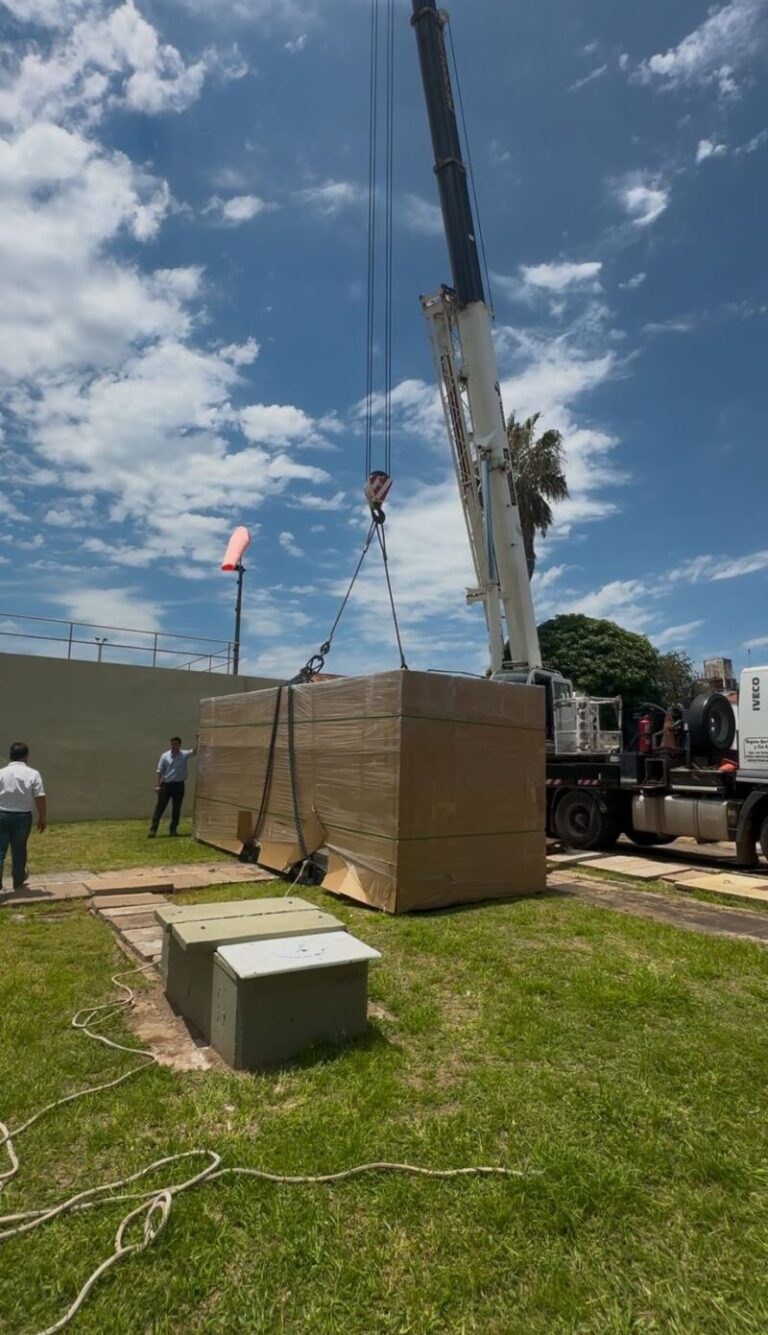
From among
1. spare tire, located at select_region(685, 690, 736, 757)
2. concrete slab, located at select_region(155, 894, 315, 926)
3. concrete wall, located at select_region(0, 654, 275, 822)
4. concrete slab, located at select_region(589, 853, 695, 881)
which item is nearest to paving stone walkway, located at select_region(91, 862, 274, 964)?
concrete slab, located at select_region(155, 894, 315, 926)

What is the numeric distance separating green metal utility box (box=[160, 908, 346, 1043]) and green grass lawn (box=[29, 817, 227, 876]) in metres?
5.60

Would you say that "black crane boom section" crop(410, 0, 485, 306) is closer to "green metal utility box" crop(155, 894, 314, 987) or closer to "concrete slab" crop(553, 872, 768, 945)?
"concrete slab" crop(553, 872, 768, 945)

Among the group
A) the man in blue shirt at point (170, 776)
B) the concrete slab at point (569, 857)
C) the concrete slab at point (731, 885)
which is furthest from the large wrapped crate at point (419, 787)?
the man in blue shirt at point (170, 776)

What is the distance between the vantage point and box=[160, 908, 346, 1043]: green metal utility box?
12.4 ft

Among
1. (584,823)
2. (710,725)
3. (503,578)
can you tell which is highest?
(503,578)

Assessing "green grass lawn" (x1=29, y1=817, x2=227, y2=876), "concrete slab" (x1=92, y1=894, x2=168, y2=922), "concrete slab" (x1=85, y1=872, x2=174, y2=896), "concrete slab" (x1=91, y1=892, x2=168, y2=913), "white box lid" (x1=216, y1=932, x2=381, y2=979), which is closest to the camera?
"white box lid" (x1=216, y1=932, x2=381, y2=979)

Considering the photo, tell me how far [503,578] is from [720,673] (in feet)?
18.5

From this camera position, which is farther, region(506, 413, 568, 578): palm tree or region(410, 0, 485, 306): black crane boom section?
region(506, 413, 568, 578): palm tree

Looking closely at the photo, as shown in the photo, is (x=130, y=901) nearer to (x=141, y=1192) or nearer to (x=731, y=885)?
(x=141, y=1192)

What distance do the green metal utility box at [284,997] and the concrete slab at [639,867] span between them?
6363 mm

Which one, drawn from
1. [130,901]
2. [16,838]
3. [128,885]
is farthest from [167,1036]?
[16,838]

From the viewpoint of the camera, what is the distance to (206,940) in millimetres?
3713

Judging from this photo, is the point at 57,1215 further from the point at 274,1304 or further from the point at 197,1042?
the point at 197,1042

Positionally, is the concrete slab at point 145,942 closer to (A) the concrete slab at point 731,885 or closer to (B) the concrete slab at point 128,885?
(B) the concrete slab at point 128,885
